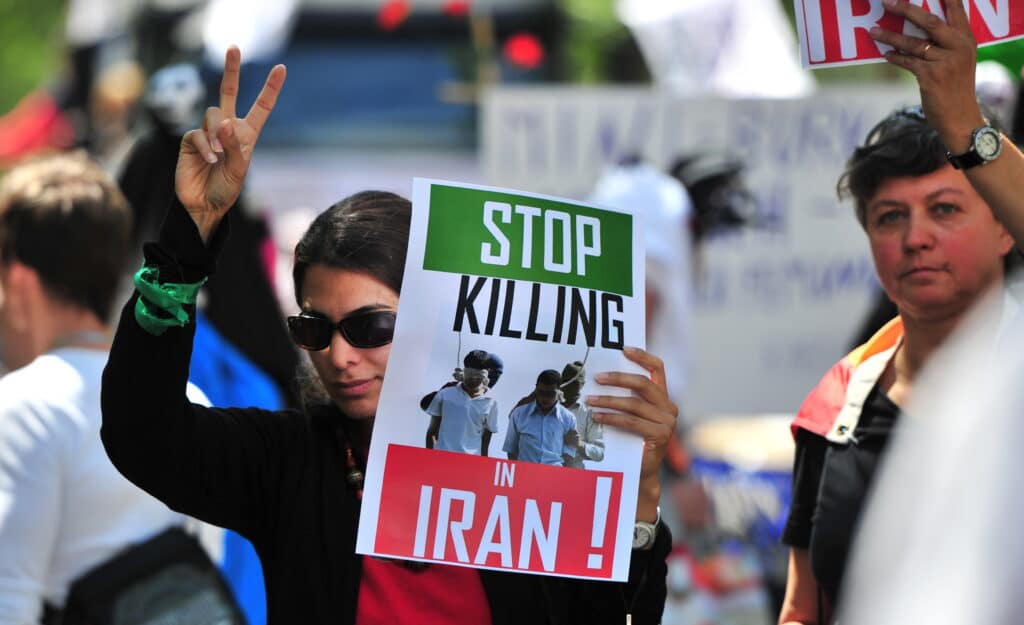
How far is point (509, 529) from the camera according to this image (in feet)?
7.95

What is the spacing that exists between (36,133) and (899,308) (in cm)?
1318

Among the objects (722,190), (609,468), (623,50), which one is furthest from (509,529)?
(623,50)

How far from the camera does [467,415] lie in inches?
95.4

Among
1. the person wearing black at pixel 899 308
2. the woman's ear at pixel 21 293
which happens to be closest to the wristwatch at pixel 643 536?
the person wearing black at pixel 899 308

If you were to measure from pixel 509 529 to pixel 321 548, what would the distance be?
31cm

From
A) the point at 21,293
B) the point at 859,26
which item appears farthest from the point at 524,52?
the point at 859,26

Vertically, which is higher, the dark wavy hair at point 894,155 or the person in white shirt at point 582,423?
the dark wavy hair at point 894,155

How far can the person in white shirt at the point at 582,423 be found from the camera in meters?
2.45

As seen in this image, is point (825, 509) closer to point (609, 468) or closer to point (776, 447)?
point (609, 468)

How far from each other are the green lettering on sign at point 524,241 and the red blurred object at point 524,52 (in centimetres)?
770

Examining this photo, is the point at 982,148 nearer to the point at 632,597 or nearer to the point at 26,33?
the point at 632,597

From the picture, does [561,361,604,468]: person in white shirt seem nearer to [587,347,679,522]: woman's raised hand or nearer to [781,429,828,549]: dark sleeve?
[587,347,679,522]: woman's raised hand

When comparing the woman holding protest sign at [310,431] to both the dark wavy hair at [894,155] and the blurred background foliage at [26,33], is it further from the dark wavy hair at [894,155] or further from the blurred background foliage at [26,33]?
the blurred background foliage at [26,33]

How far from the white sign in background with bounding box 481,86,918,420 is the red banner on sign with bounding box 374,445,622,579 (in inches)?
170
